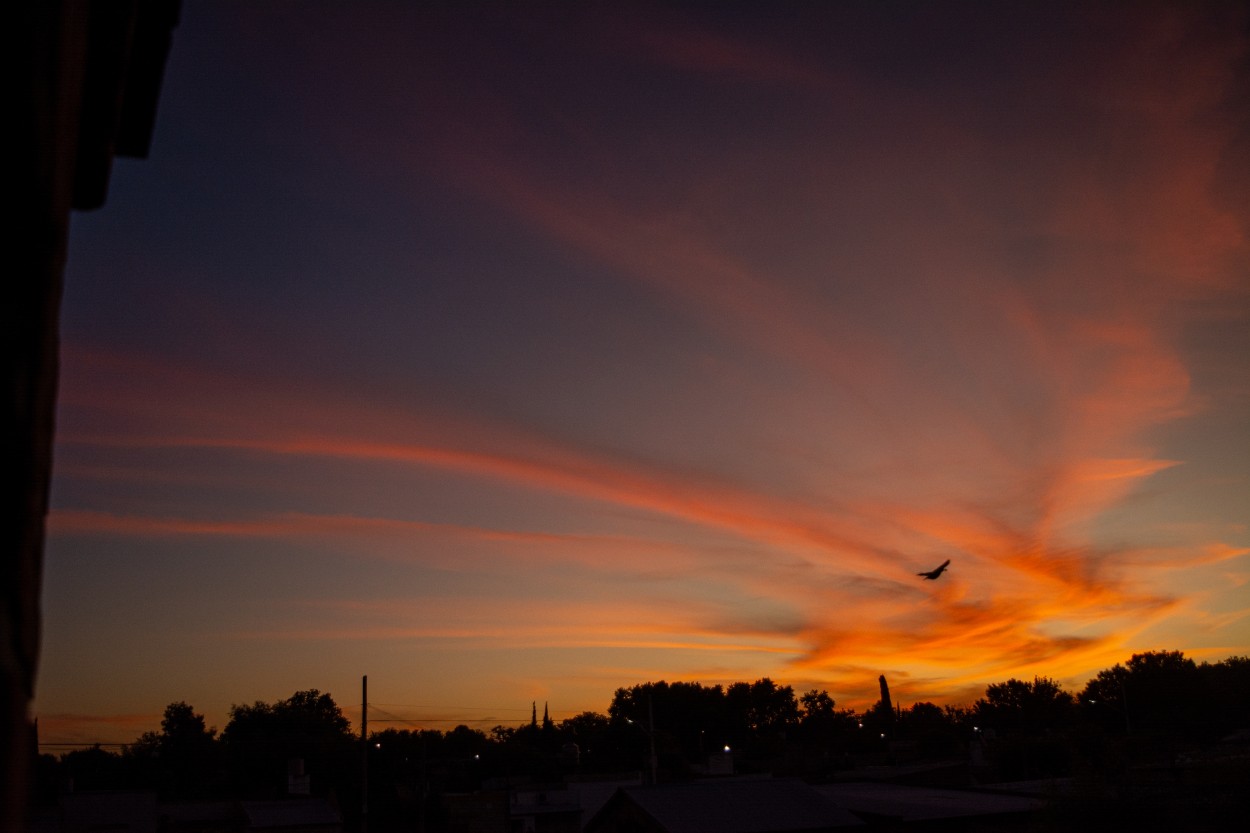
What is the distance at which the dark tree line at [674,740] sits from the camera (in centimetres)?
8119

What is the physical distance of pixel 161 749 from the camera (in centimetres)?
11044

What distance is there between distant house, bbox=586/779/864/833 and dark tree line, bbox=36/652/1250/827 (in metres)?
29.9

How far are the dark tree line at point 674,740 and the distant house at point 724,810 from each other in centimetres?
2988

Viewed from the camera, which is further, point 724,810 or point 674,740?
point 674,740

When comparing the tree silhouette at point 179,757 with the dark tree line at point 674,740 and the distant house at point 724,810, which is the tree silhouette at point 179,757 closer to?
the dark tree line at point 674,740

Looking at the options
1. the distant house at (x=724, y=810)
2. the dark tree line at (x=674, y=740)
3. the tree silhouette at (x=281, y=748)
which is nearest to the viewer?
the distant house at (x=724, y=810)

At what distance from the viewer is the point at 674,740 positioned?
128250mm

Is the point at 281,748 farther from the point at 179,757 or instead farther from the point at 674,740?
the point at 674,740

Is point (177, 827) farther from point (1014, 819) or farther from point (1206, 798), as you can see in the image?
point (1206, 798)

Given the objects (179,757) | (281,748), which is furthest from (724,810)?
(179,757)

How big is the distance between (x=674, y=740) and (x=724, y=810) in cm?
9355

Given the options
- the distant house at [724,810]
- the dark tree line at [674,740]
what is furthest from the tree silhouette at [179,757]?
the distant house at [724,810]

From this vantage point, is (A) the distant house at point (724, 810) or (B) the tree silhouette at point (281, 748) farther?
(B) the tree silhouette at point (281, 748)

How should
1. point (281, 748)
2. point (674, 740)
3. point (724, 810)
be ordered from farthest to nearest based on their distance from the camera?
1. point (674, 740)
2. point (281, 748)
3. point (724, 810)
